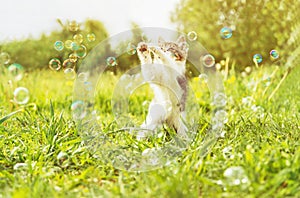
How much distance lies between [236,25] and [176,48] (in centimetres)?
492

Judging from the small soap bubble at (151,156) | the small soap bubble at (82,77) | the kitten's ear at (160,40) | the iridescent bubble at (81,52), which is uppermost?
the kitten's ear at (160,40)

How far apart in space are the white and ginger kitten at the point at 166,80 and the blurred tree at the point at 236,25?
14.1ft

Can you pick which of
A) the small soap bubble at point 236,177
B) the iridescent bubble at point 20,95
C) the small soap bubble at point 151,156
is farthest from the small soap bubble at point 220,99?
the small soap bubble at point 236,177

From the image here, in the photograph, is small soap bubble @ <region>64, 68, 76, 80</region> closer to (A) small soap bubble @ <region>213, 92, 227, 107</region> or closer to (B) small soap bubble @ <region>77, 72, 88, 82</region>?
(B) small soap bubble @ <region>77, 72, 88, 82</region>

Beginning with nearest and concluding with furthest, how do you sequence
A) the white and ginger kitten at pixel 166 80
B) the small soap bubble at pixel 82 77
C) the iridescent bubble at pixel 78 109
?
the white and ginger kitten at pixel 166 80, the iridescent bubble at pixel 78 109, the small soap bubble at pixel 82 77

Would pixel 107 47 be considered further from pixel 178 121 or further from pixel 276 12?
pixel 276 12

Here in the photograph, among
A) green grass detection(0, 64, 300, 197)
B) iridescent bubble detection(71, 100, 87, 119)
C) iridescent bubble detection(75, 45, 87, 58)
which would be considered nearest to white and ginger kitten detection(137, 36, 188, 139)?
green grass detection(0, 64, 300, 197)

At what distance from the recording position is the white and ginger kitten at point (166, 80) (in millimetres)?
2477

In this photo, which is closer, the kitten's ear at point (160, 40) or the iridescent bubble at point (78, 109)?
the kitten's ear at point (160, 40)

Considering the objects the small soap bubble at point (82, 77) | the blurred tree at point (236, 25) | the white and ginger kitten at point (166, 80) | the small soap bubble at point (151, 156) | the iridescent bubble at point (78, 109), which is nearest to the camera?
the small soap bubble at point (151, 156)

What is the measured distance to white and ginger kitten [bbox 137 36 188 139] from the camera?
8.13 ft

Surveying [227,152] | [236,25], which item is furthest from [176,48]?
[236,25]

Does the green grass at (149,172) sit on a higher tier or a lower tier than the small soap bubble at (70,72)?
lower

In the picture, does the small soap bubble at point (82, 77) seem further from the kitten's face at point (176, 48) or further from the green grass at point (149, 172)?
the kitten's face at point (176, 48)
